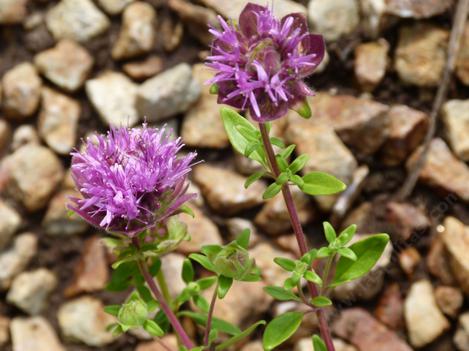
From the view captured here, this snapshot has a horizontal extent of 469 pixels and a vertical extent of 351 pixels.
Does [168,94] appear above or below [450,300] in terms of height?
above

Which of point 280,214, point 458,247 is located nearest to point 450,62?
point 458,247

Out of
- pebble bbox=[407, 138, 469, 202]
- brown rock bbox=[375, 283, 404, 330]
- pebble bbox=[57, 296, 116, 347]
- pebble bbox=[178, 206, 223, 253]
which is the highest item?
pebble bbox=[407, 138, 469, 202]

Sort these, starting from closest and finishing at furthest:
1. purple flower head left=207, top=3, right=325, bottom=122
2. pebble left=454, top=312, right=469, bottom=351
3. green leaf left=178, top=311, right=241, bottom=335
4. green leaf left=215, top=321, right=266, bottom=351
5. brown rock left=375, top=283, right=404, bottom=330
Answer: purple flower head left=207, top=3, right=325, bottom=122 < green leaf left=215, top=321, right=266, bottom=351 < green leaf left=178, top=311, right=241, bottom=335 < pebble left=454, top=312, right=469, bottom=351 < brown rock left=375, top=283, right=404, bottom=330

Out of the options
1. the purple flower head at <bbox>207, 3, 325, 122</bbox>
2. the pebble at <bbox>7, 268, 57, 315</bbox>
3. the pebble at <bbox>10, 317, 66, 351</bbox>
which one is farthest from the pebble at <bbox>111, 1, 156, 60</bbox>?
the purple flower head at <bbox>207, 3, 325, 122</bbox>

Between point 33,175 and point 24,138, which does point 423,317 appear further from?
point 24,138

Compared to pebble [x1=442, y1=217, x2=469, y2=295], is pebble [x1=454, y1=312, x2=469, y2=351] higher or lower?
pebble [x1=442, y1=217, x2=469, y2=295]

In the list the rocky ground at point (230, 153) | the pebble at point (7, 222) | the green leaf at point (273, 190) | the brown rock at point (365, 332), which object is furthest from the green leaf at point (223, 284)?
the pebble at point (7, 222)

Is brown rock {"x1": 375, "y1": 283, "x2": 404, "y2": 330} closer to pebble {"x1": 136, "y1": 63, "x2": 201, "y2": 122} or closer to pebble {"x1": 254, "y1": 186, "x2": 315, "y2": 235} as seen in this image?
pebble {"x1": 254, "y1": 186, "x2": 315, "y2": 235}

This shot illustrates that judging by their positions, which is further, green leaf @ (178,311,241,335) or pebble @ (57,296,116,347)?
pebble @ (57,296,116,347)
